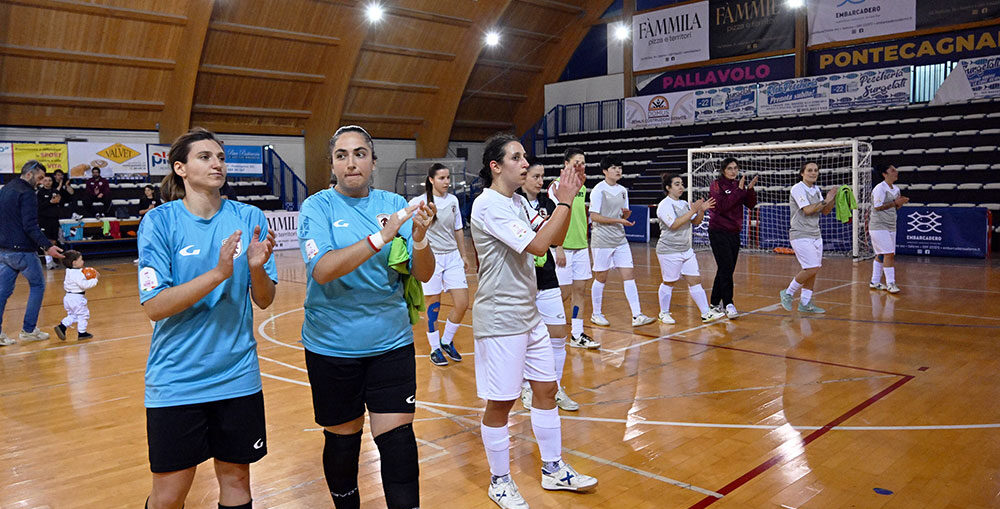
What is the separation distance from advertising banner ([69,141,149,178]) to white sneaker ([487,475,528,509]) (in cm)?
1840

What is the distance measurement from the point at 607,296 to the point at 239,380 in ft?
27.6

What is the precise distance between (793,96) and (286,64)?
14.5 m

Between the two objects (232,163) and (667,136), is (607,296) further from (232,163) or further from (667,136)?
(232,163)

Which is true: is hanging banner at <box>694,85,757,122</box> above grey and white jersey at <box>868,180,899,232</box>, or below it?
above

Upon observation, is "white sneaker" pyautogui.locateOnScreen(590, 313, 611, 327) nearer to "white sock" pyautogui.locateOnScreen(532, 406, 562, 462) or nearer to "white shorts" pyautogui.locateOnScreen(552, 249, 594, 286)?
"white shorts" pyautogui.locateOnScreen(552, 249, 594, 286)

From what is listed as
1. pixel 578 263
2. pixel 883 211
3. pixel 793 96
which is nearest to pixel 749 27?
pixel 793 96

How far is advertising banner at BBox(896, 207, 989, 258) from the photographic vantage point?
13914mm

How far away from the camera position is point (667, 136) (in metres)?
22.1

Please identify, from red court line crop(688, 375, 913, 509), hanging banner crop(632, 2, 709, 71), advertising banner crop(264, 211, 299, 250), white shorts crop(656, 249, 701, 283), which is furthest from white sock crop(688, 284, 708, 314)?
hanging banner crop(632, 2, 709, 71)

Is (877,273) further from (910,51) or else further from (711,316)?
(910,51)

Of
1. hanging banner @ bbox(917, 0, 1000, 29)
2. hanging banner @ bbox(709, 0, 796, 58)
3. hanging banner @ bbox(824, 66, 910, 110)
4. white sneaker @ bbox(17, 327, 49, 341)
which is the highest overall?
hanging banner @ bbox(709, 0, 796, 58)

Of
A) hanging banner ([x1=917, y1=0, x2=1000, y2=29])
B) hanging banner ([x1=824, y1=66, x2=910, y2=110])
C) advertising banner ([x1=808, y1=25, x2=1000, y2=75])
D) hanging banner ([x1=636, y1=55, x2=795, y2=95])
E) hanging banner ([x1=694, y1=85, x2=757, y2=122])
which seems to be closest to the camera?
hanging banner ([x1=917, y1=0, x2=1000, y2=29])

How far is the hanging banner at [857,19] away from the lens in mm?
18438

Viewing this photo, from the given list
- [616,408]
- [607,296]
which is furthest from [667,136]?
[616,408]
